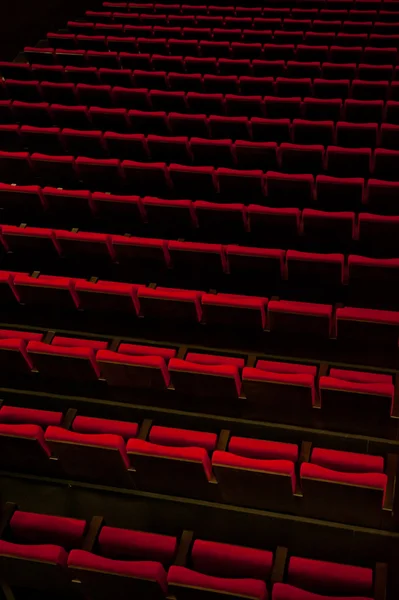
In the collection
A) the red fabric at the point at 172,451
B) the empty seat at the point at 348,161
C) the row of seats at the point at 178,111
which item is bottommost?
the red fabric at the point at 172,451

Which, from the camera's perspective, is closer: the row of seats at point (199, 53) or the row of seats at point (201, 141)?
the row of seats at point (201, 141)

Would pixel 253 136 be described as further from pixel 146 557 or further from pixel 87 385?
pixel 146 557

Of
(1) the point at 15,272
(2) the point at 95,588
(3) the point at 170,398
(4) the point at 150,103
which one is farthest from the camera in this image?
(4) the point at 150,103

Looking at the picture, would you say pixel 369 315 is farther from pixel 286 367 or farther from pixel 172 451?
pixel 172 451

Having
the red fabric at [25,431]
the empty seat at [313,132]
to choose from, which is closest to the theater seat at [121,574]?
the red fabric at [25,431]

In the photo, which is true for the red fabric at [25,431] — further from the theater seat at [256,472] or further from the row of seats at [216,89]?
the row of seats at [216,89]

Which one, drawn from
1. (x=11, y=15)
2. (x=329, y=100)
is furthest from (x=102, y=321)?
(x=11, y=15)

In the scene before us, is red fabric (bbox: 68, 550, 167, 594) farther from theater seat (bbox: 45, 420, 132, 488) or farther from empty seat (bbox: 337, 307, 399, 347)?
empty seat (bbox: 337, 307, 399, 347)
